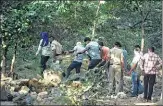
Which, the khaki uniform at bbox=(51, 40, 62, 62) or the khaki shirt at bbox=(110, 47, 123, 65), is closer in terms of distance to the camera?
the khaki shirt at bbox=(110, 47, 123, 65)

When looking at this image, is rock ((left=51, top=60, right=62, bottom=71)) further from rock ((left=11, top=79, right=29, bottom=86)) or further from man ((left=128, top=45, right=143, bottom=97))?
man ((left=128, top=45, right=143, bottom=97))

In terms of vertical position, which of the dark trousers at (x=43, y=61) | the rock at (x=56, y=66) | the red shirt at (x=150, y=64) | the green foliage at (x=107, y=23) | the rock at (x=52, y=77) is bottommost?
the rock at (x=52, y=77)

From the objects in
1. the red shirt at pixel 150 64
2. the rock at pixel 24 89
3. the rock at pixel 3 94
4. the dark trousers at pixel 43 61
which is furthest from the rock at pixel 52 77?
the rock at pixel 3 94

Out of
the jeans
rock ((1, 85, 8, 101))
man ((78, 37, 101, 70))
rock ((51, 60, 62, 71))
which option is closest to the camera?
rock ((1, 85, 8, 101))

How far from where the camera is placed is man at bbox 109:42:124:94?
41.0 feet

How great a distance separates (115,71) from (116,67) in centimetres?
16

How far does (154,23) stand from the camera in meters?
20.1

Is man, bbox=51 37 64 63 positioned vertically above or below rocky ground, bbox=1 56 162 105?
above

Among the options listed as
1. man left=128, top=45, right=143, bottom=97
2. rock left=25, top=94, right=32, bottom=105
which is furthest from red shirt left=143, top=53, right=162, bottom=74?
rock left=25, top=94, right=32, bottom=105

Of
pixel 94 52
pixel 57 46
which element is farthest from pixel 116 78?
pixel 57 46

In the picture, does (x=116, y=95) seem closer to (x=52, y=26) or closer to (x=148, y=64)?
(x=148, y=64)

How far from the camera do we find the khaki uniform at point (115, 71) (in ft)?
41.1

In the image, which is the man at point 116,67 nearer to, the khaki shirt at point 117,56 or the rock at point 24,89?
the khaki shirt at point 117,56

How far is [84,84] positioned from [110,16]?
9966 millimetres
